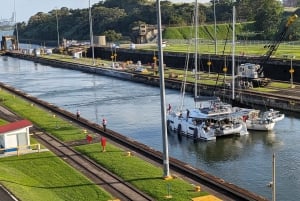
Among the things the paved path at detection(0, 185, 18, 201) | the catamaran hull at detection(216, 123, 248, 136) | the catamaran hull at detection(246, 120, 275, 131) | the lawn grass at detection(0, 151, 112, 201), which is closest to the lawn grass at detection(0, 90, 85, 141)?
the lawn grass at detection(0, 151, 112, 201)

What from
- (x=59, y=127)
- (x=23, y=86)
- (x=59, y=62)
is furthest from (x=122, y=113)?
(x=59, y=62)

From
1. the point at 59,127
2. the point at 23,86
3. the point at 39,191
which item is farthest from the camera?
the point at 23,86

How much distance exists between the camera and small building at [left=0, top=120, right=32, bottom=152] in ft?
117

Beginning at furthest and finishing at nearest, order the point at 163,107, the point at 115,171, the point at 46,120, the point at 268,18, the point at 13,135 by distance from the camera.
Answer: the point at 268,18 → the point at 46,120 → the point at 13,135 → the point at 115,171 → the point at 163,107

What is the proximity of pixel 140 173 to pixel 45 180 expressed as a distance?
5699 millimetres

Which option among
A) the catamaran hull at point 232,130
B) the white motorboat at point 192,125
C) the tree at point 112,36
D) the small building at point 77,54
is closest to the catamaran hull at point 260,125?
the catamaran hull at point 232,130

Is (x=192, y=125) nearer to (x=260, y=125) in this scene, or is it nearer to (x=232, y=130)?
(x=232, y=130)

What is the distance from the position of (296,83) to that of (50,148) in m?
45.0

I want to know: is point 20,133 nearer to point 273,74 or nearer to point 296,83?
point 296,83

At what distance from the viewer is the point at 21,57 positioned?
165 metres

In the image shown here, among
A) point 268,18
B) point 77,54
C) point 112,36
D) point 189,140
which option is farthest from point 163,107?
point 112,36

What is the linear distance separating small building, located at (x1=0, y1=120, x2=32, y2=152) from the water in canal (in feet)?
39.9

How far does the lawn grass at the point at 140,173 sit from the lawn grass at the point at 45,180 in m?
2.34

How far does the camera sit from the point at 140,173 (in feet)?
102
